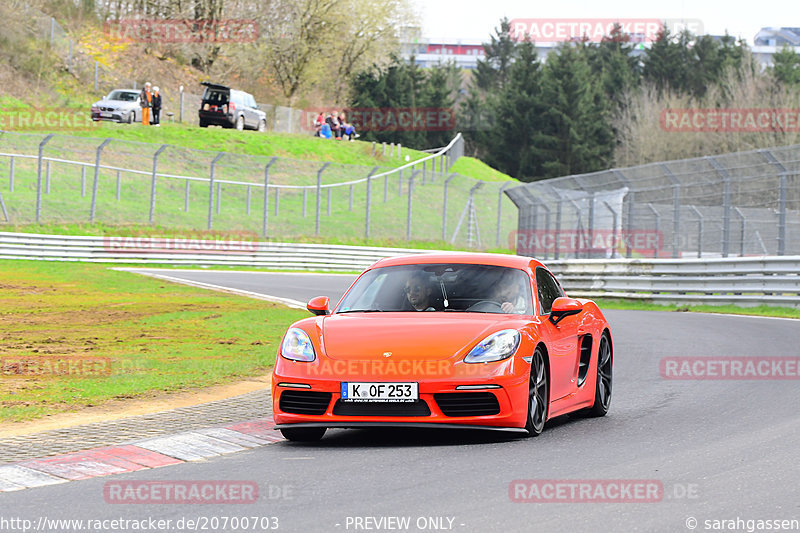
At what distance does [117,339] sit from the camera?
1590 cm

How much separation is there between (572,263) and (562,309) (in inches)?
806

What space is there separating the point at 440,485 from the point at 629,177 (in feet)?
71.9

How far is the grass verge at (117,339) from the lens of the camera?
11102 mm

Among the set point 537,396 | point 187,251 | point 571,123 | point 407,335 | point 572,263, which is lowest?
point 187,251

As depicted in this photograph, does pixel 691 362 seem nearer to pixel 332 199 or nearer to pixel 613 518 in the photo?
pixel 613 518

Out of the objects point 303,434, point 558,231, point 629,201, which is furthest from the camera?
point 558,231

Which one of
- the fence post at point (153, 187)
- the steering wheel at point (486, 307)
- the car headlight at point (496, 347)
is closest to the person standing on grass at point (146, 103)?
the fence post at point (153, 187)

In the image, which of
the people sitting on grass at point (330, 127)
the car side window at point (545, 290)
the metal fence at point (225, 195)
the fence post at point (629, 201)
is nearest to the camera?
the car side window at point (545, 290)

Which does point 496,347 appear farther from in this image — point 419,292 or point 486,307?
point 419,292

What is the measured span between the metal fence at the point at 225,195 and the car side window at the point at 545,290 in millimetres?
26098

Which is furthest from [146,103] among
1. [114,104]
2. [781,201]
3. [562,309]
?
[562,309]

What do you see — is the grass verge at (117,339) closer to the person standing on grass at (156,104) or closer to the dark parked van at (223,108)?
the person standing on grass at (156,104)

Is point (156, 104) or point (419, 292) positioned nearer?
point (419, 292)

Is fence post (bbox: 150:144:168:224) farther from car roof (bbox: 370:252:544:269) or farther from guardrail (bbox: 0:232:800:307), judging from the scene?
car roof (bbox: 370:252:544:269)
